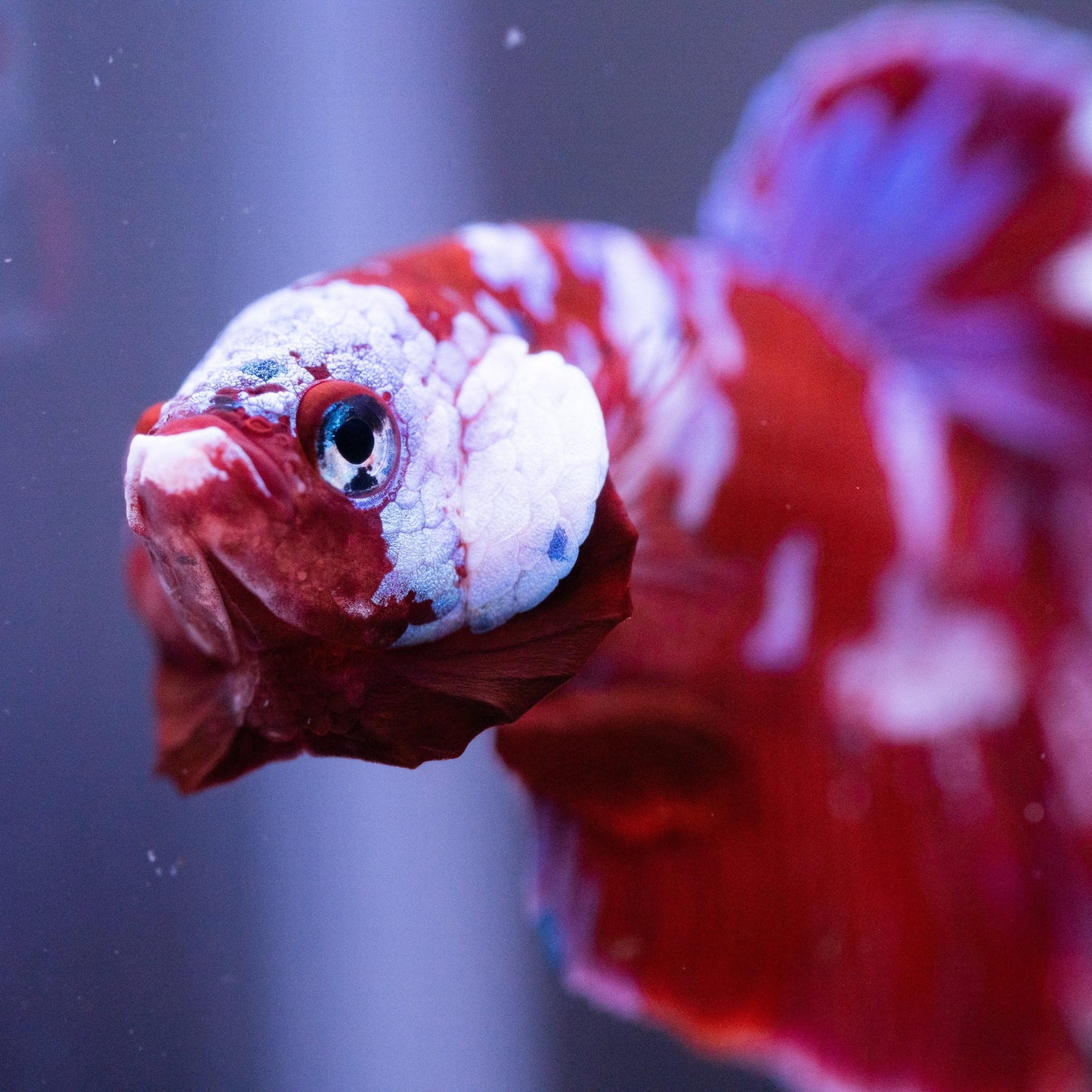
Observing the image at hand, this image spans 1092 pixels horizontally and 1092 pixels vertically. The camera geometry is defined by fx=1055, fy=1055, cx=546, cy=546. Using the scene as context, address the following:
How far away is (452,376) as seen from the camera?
0.54 m

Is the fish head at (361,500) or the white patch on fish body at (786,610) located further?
the white patch on fish body at (786,610)

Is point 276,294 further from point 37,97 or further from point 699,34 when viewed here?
point 699,34

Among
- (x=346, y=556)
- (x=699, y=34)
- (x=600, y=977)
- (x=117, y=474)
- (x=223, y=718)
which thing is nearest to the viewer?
(x=346, y=556)

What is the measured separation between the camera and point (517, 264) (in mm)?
652

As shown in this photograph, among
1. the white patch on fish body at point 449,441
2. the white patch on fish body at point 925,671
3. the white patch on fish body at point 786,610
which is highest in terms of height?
the white patch on fish body at point 449,441

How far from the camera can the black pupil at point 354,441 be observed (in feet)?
1.55

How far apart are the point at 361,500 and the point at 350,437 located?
29mm

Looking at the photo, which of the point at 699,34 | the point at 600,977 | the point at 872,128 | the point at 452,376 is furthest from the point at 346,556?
the point at 699,34

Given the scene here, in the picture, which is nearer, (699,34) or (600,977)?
(600,977)

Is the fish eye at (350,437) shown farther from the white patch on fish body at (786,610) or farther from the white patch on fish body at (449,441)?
the white patch on fish body at (786,610)

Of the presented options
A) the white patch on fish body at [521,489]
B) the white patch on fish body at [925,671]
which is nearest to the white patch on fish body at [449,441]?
the white patch on fish body at [521,489]

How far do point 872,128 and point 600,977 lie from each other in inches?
30.7

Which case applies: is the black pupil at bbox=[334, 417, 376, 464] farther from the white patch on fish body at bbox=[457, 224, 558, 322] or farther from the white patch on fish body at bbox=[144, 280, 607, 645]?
the white patch on fish body at bbox=[457, 224, 558, 322]

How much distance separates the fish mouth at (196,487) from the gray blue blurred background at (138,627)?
0.73 feet
